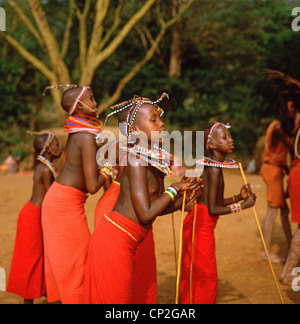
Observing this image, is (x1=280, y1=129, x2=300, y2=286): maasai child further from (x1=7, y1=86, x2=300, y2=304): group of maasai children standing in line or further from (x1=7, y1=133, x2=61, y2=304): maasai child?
(x1=7, y1=133, x2=61, y2=304): maasai child

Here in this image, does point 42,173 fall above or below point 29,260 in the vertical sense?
above

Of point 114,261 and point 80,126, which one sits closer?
point 114,261

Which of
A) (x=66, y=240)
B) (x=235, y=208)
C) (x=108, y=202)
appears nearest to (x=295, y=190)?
(x=235, y=208)

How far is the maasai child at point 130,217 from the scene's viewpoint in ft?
8.39

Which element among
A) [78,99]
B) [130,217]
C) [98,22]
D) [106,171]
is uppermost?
[98,22]

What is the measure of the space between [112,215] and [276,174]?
151 inches

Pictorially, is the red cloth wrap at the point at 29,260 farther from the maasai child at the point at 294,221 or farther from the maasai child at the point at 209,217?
the maasai child at the point at 294,221

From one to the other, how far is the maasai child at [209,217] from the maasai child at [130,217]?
977mm

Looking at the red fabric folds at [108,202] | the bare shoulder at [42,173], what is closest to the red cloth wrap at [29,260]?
the bare shoulder at [42,173]

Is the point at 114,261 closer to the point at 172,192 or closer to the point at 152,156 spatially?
the point at 172,192

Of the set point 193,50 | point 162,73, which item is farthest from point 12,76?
point 193,50

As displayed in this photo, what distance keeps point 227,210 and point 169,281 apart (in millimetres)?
1906

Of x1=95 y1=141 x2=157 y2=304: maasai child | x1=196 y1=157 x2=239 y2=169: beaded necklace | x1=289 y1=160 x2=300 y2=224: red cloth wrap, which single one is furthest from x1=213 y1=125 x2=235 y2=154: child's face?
x1=289 y1=160 x2=300 y2=224: red cloth wrap

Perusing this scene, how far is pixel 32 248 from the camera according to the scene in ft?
14.0
